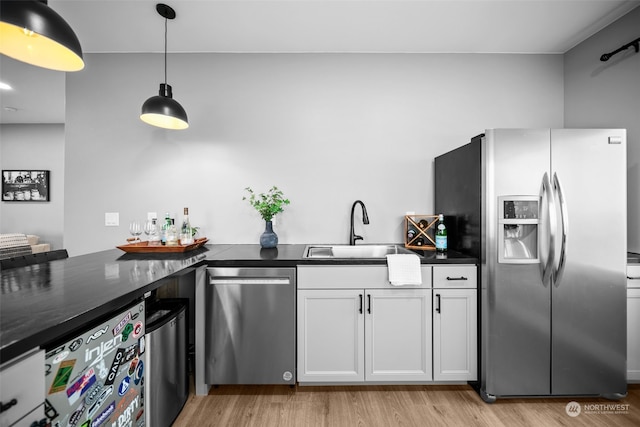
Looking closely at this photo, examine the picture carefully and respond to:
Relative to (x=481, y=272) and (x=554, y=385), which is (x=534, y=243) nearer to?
(x=481, y=272)

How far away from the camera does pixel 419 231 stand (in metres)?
2.53

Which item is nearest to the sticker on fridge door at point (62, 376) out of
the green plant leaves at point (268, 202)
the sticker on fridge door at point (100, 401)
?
the sticker on fridge door at point (100, 401)

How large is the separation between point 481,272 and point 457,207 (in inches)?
20.9

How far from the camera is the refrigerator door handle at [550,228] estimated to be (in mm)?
1868

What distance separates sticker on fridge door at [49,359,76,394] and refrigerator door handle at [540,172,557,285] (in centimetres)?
239

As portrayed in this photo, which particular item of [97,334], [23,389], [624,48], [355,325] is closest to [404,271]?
[355,325]

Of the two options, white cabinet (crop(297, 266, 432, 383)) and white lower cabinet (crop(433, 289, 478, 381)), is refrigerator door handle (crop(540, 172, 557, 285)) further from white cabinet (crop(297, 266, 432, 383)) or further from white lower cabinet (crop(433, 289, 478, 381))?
white cabinet (crop(297, 266, 432, 383))

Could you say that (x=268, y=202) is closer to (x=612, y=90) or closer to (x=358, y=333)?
(x=358, y=333)

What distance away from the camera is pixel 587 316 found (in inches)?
75.2

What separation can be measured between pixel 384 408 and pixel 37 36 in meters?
2.54

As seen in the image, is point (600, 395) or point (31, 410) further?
point (600, 395)

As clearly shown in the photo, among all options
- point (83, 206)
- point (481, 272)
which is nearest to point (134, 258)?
point (83, 206)

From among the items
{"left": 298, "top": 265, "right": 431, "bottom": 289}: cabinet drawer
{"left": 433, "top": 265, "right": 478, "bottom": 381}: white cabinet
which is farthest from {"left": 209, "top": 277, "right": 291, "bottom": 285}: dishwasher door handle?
{"left": 433, "top": 265, "right": 478, "bottom": 381}: white cabinet

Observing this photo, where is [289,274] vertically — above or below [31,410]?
above
